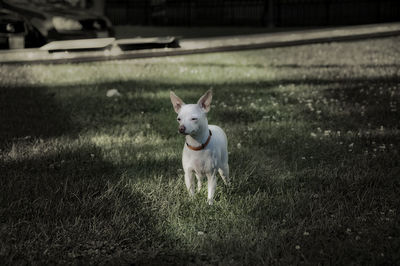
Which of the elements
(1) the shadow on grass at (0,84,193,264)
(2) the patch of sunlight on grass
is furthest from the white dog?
(2) the patch of sunlight on grass

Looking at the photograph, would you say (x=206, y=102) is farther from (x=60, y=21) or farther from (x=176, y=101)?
(x=60, y=21)

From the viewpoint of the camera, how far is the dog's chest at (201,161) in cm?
326

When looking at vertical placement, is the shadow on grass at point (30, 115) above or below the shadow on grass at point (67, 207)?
above

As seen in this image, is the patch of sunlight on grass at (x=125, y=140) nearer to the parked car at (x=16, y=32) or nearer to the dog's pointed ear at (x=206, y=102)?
the dog's pointed ear at (x=206, y=102)

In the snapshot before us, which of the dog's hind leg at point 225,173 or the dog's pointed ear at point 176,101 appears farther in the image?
the dog's hind leg at point 225,173

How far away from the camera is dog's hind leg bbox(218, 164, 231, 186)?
358cm

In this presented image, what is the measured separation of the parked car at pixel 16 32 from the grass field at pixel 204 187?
311 centimetres

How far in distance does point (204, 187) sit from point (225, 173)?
0.69 ft

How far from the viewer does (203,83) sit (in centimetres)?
813

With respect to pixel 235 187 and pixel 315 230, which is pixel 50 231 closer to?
pixel 235 187

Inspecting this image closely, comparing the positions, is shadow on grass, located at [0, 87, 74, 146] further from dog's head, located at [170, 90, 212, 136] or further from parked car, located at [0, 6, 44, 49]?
parked car, located at [0, 6, 44, 49]

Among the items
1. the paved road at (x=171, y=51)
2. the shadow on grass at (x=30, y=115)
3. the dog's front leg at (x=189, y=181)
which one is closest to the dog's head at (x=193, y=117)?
the dog's front leg at (x=189, y=181)

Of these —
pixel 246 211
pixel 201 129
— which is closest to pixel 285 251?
pixel 246 211

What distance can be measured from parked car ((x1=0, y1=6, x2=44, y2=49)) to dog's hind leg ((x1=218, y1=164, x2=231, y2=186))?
8.39m
